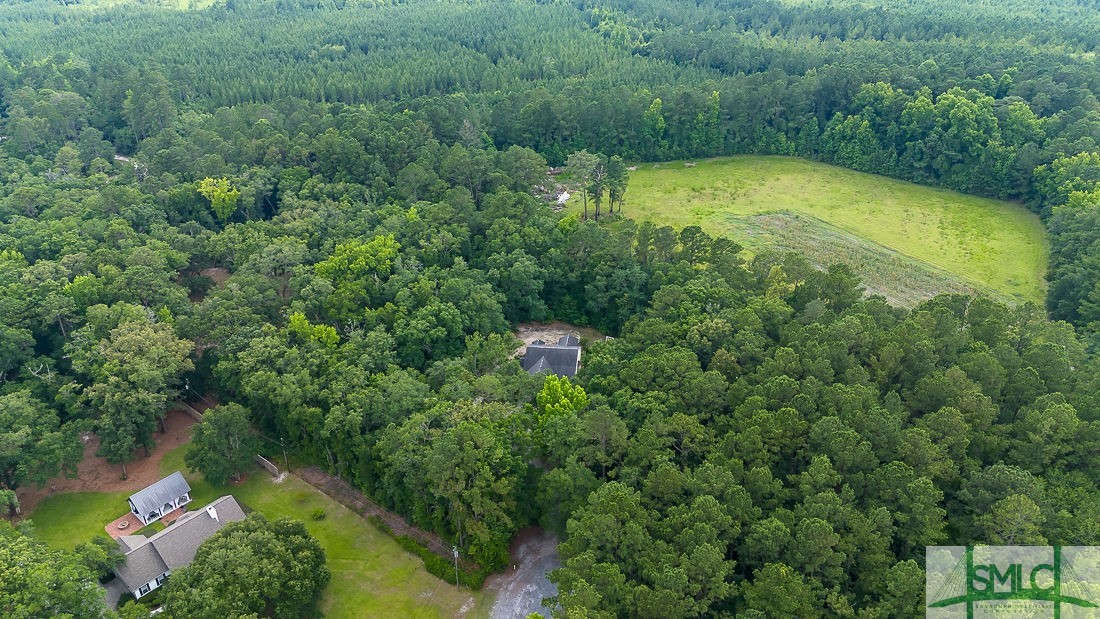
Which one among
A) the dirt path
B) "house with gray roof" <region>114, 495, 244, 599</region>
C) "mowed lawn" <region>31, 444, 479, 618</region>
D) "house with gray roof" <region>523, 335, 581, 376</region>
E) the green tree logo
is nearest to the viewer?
the green tree logo

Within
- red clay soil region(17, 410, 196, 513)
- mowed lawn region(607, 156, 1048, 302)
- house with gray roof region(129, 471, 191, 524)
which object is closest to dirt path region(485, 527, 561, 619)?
house with gray roof region(129, 471, 191, 524)

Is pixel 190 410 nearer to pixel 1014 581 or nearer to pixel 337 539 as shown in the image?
pixel 337 539

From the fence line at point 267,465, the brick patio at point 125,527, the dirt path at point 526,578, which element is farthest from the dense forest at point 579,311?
the brick patio at point 125,527

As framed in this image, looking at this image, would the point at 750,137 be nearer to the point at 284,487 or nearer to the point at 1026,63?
the point at 1026,63

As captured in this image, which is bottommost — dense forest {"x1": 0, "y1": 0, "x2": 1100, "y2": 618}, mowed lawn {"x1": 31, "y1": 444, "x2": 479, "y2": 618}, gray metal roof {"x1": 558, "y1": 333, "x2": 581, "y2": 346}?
mowed lawn {"x1": 31, "y1": 444, "x2": 479, "y2": 618}

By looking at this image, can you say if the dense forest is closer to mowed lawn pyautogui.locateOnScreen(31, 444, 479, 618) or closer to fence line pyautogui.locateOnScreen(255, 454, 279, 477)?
mowed lawn pyautogui.locateOnScreen(31, 444, 479, 618)

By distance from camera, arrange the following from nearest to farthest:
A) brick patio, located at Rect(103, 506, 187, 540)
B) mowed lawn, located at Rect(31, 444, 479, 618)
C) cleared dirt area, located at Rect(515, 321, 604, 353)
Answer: mowed lawn, located at Rect(31, 444, 479, 618), brick patio, located at Rect(103, 506, 187, 540), cleared dirt area, located at Rect(515, 321, 604, 353)

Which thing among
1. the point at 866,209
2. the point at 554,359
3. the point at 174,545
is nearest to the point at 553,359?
the point at 554,359
